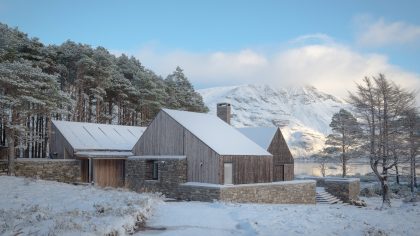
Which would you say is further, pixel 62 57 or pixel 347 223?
pixel 62 57

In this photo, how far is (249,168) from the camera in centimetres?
2620

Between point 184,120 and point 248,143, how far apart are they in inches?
197

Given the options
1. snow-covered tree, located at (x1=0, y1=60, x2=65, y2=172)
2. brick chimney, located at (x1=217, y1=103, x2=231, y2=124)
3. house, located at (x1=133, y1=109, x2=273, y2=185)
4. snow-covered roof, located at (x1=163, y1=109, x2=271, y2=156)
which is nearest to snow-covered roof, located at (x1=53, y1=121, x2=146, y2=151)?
house, located at (x1=133, y1=109, x2=273, y2=185)

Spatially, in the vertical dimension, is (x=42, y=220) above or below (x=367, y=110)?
below

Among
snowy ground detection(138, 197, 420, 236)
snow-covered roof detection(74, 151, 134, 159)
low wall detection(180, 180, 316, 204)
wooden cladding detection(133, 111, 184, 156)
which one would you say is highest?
wooden cladding detection(133, 111, 184, 156)

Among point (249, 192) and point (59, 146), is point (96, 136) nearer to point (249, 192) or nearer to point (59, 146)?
point (59, 146)

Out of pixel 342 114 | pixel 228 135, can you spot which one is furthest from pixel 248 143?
pixel 342 114

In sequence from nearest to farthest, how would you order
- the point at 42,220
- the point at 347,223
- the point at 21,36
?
the point at 42,220 → the point at 347,223 → the point at 21,36

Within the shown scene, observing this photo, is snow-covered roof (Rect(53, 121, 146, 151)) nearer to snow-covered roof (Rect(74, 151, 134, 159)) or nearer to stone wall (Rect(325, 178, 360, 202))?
snow-covered roof (Rect(74, 151, 134, 159))

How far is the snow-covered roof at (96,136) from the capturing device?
99.1 ft

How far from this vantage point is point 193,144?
25.1 meters

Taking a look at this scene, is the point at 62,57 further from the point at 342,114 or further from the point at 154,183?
the point at 342,114

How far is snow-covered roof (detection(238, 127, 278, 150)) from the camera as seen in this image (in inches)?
1329

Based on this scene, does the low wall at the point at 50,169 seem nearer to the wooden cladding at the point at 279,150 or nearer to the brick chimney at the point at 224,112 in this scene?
the brick chimney at the point at 224,112
